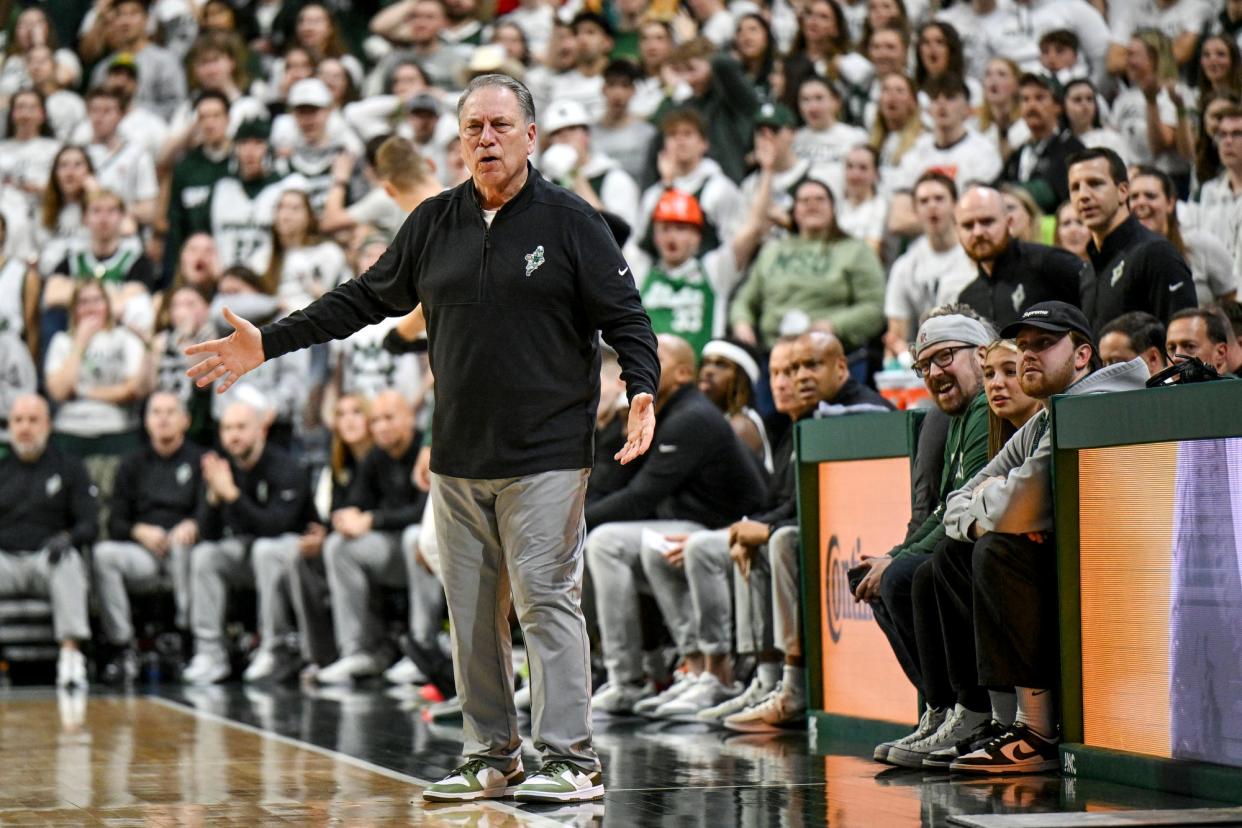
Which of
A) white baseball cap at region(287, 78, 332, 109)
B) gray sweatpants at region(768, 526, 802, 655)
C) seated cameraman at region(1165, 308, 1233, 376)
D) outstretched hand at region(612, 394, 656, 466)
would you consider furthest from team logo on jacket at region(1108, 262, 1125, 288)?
white baseball cap at region(287, 78, 332, 109)

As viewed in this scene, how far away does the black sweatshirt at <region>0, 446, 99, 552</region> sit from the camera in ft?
37.6

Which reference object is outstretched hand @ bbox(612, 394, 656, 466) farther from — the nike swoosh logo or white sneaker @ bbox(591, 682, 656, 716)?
white sneaker @ bbox(591, 682, 656, 716)

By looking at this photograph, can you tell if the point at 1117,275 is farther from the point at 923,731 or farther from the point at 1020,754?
the point at 1020,754

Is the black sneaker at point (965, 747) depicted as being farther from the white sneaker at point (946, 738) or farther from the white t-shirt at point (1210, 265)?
the white t-shirt at point (1210, 265)

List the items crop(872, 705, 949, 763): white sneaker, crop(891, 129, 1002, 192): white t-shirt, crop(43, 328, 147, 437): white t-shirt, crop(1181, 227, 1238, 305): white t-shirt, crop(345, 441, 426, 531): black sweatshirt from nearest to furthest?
crop(872, 705, 949, 763): white sneaker → crop(1181, 227, 1238, 305): white t-shirt → crop(891, 129, 1002, 192): white t-shirt → crop(345, 441, 426, 531): black sweatshirt → crop(43, 328, 147, 437): white t-shirt

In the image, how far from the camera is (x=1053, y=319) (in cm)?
560

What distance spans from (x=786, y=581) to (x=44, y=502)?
585 centimetres

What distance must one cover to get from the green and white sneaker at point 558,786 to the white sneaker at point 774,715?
2.20 metres

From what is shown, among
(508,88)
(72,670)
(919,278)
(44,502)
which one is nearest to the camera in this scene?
(508,88)

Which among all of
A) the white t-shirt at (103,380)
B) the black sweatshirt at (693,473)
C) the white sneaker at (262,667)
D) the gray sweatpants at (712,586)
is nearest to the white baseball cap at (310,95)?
the white t-shirt at (103,380)

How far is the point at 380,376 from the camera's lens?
38.4 ft

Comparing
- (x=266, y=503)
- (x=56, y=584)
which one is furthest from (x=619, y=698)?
(x=56, y=584)

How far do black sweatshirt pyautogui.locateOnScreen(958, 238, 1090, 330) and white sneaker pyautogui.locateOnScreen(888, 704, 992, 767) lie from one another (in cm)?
234

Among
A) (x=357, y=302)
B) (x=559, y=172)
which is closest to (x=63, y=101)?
(x=559, y=172)
